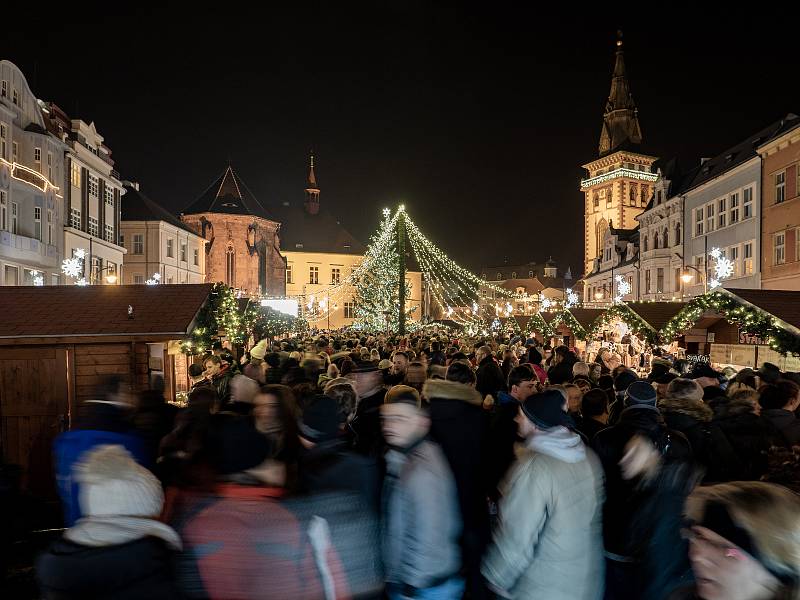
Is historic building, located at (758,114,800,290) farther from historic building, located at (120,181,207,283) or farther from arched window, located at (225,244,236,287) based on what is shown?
arched window, located at (225,244,236,287)

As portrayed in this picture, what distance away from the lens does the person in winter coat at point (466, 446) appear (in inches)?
200

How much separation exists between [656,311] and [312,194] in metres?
82.9

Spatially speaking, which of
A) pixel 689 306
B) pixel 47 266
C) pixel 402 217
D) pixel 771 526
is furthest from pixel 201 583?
pixel 47 266

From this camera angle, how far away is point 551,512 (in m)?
3.31

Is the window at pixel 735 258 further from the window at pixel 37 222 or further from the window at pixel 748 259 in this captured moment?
the window at pixel 37 222

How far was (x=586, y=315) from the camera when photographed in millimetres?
23141

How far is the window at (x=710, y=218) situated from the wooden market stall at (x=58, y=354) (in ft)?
112

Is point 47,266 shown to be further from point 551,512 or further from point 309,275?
point 309,275

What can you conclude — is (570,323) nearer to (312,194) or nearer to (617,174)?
(617,174)

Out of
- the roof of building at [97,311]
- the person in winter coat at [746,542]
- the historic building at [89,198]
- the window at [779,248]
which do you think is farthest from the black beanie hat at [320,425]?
the historic building at [89,198]

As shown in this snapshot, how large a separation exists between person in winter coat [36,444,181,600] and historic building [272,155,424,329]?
7724 cm

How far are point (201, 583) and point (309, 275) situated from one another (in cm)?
8510

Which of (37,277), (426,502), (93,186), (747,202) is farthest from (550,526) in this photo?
(93,186)

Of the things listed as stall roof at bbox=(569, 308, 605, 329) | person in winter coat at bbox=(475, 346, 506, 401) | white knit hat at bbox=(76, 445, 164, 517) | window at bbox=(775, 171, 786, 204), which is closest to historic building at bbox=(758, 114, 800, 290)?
window at bbox=(775, 171, 786, 204)
